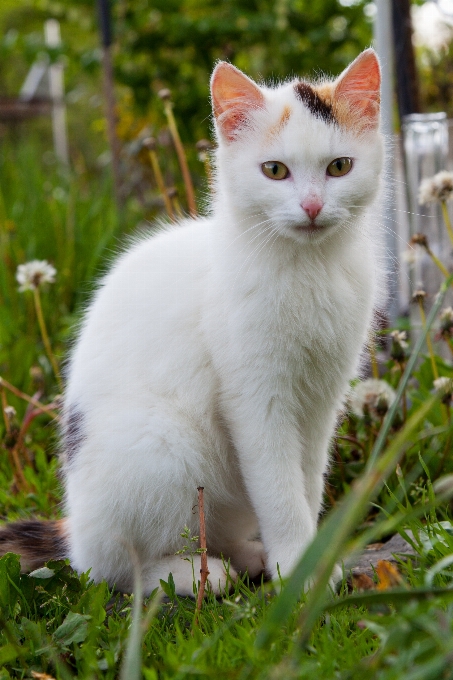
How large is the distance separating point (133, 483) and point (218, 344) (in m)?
0.45

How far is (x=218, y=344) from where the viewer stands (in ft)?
6.88

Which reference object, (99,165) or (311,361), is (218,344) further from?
(99,165)

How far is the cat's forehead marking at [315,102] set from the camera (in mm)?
2008

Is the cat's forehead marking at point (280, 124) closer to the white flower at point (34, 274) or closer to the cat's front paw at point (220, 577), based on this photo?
the cat's front paw at point (220, 577)

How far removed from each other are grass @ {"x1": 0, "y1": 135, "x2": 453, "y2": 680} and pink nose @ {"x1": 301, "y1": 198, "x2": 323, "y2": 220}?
0.40 m

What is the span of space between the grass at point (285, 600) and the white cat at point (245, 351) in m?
0.19

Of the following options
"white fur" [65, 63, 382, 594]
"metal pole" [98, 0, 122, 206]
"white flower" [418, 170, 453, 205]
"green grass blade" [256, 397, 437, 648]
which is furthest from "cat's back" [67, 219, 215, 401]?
"metal pole" [98, 0, 122, 206]

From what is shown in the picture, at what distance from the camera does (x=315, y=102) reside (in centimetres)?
203

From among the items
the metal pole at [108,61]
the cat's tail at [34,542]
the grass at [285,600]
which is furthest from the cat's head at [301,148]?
the metal pole at [108,61]

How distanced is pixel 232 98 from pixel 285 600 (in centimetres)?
143

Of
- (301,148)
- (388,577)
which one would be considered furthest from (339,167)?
(388,577)

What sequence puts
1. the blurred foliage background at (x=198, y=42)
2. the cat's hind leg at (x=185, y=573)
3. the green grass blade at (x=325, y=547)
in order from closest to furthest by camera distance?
1. the green grass blade at (x=325, y=547)
2. the cat's hind leg at (x=185, y=573)
3. the blurred foliage background at (x=198, y=42)

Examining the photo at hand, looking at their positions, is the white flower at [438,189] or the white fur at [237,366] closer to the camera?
the white fur at [237,366]

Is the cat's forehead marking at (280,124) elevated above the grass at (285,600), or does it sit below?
above
